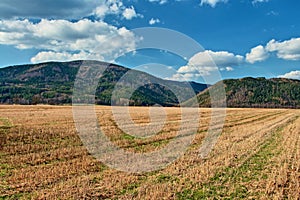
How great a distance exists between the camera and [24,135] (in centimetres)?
2147

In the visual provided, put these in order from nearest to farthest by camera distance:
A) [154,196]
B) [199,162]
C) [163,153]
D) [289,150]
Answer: [154,196] < [199,162] < [163,153] < [289,150]

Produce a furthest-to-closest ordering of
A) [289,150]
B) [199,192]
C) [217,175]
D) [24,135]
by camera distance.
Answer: [24,135]
[289,150]
[217,175]
[199,192]

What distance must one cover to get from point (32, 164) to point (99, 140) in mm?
7535

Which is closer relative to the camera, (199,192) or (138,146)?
(199,192)

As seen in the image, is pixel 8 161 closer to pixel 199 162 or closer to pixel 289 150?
pixel 199 162

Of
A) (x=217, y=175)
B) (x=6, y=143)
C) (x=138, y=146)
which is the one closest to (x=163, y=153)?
(x=138, y=146)

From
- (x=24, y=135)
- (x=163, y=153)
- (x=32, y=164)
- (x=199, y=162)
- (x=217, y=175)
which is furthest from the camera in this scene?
(x=24, y=135)

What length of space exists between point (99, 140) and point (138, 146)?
339cm

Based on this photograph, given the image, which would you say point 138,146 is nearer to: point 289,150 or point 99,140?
point 99,140

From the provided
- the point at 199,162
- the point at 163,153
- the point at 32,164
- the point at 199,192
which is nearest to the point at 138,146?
the point at 163,153

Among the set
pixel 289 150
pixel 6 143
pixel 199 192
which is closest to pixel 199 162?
pixel 199 192

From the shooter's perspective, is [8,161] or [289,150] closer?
[8,161]

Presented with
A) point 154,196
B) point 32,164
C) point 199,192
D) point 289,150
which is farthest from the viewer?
point 289,150

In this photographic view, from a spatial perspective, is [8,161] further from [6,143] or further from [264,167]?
[264,167]
